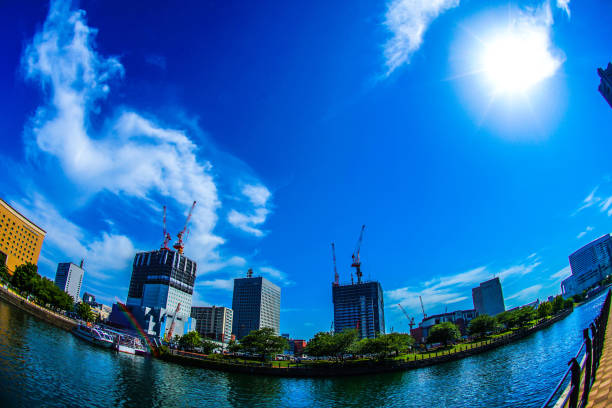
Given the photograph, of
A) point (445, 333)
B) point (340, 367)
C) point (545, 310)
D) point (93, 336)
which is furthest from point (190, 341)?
point (545, 310)

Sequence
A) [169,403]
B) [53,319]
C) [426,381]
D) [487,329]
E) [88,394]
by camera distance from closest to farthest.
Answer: [88,394], [169,403], [426,381], [53,319], [487,329]

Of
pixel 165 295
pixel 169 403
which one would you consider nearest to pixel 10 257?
pixel 165 295

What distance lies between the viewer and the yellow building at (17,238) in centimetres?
11676

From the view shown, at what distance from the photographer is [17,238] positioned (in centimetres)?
12588

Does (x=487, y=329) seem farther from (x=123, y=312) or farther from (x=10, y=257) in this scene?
(x=10, y=257)

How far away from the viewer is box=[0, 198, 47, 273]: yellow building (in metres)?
117

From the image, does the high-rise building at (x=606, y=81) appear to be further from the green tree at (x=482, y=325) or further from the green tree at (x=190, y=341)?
the green tree at (x=190, y=341)

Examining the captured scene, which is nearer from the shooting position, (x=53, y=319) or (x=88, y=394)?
(x=88, y=394)

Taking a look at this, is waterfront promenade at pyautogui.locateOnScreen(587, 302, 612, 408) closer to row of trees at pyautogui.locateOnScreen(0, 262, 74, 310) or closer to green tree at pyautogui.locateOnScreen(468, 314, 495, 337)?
green tree at pyautogui.locateOnScreen(468, 314, 495, 337)

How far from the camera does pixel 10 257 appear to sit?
118 metres

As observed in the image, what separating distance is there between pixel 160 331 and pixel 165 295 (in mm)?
39419

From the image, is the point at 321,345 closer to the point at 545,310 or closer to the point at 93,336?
the point at 93,336

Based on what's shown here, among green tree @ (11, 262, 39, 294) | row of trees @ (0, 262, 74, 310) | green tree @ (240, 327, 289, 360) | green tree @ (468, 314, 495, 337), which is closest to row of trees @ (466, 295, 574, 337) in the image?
green tree @ (468, 314, 495, 337)

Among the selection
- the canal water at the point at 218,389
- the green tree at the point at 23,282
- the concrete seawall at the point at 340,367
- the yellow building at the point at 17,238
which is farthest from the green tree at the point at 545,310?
the yellow building at the point at 17,238
